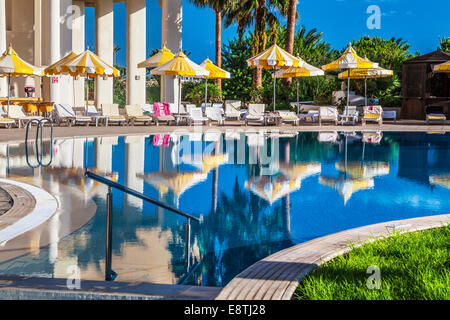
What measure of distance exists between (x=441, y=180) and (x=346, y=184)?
1.98 m

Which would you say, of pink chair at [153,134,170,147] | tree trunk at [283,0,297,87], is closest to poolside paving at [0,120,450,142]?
pink chair at [153,134,170,147]

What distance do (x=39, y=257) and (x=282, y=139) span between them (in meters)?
13.6

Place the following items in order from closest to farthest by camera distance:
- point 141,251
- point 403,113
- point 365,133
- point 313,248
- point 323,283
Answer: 1. point 323,283
2. point 313,248
3. point 141,251
4. point 365,133
5. point 403,113

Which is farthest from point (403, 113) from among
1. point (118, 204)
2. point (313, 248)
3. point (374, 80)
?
point (313, 248)

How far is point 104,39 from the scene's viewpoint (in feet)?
106

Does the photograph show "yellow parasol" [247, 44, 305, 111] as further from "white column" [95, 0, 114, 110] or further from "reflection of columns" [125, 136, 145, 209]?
"white column" [95, 0, 114, 110]

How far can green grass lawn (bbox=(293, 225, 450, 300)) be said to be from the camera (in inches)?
147

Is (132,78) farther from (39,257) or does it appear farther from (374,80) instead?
(39,257)

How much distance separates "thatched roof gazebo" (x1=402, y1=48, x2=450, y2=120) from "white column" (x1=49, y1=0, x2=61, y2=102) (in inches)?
619

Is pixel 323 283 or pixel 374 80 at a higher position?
pixel 374 80

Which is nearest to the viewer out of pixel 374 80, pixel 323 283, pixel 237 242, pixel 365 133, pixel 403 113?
pixel 323 283

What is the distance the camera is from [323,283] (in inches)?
153

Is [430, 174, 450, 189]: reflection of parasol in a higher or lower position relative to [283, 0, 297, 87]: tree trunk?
lower

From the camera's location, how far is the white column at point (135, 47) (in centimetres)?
2945
